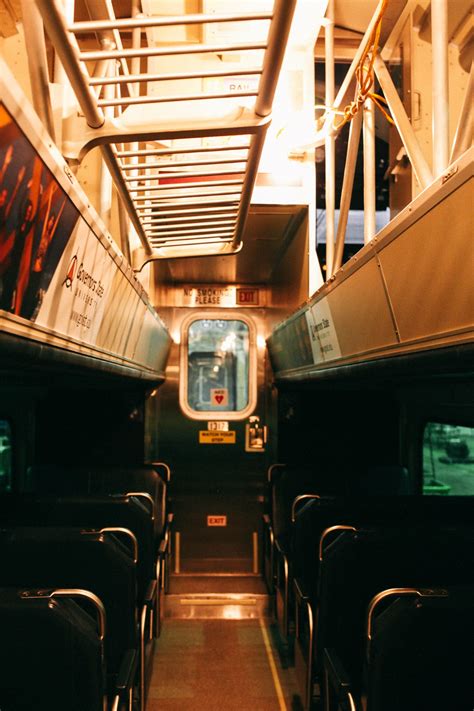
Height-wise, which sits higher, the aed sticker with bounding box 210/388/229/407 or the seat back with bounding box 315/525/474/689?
the aed sticker with bounding box 210/388/229/407

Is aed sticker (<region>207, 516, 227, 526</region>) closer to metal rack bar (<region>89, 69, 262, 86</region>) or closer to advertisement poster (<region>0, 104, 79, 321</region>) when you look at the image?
advertisement poster (<region>0, 104, 79, 321</region>)

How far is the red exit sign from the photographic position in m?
6.05

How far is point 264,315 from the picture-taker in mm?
6012

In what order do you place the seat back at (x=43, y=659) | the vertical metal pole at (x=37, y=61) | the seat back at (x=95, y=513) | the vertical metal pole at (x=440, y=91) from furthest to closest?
1. the seat back at (x=95, y=513)
2. the seat back at (x=43, y=659)
3. the vertical metal pole at (x=440, y=91)
4. the vertical metal pole at (x=37, y=61)

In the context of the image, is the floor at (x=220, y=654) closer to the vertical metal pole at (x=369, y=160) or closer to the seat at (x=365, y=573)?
the seat at (x=365, y=573)

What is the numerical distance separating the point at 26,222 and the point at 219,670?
12.6ft

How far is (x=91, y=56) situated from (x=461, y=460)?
359 centimetres

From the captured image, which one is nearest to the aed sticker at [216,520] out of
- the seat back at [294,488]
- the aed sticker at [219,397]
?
the aed sticker at [219,397]

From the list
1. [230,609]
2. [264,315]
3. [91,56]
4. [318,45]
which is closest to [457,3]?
[318,45]

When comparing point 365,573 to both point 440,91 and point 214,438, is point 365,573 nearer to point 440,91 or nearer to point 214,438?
point 440,91

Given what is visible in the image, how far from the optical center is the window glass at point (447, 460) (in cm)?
398

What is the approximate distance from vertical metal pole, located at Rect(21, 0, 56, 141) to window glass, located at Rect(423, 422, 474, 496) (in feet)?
10.7

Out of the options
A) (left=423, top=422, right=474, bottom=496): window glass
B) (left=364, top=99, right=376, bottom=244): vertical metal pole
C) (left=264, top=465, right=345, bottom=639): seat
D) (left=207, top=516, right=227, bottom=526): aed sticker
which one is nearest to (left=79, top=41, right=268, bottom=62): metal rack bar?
(left=364, top=99, right=376, bottom=244): vertical metal pole

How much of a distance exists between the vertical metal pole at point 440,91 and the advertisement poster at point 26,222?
0.96 metres
